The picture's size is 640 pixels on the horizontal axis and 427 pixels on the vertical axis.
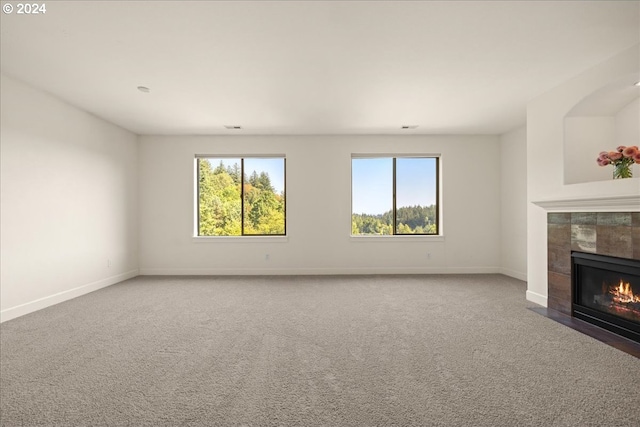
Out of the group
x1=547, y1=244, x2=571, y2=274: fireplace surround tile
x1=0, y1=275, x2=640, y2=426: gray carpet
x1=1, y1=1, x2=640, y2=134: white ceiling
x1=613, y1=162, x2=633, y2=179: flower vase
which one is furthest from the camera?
x1=547, y1=244, x2=571, y2=274: fireplace surround tile

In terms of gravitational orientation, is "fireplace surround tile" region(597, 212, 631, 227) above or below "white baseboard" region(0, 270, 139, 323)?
above

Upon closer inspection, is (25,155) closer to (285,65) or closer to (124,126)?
(124,126)

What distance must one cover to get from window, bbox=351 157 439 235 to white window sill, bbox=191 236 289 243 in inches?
60.3

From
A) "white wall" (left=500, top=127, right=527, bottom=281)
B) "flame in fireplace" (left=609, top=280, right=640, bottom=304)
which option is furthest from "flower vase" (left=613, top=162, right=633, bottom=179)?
"white wall" (left=500, top=127, right=527, bottom=281)

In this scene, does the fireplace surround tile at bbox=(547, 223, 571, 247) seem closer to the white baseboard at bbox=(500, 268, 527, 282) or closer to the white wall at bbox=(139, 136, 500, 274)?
the white baseboard at bbox=(500, 268, 527, 282)

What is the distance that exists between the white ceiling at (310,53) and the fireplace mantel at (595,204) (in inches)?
55.3

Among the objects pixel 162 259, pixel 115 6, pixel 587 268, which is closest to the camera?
pixel 115 6

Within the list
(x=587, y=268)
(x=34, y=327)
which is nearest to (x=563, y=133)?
(x=587, y=268)

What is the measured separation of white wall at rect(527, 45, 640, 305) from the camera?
2812 mm

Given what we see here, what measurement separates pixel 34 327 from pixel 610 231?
19.8 ft

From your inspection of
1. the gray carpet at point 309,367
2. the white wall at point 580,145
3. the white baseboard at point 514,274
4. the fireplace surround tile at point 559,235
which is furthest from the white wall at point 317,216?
the white wall at point 580,145

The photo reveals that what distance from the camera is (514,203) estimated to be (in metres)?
5.31

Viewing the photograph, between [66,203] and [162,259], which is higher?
[66,203]

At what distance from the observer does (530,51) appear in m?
2.75
